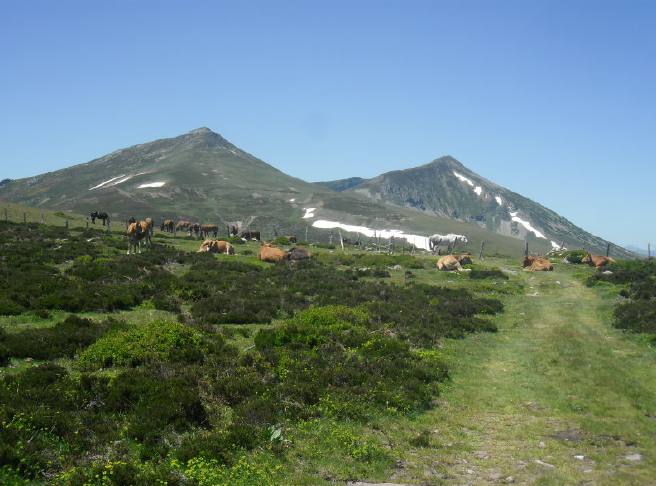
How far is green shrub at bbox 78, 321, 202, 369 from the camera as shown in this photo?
40.9 ft

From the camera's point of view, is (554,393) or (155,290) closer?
(554,393)

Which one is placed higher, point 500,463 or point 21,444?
point 21,444

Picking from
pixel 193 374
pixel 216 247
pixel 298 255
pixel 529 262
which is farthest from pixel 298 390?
pixel 529 262

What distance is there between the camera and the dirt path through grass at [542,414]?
364 inches

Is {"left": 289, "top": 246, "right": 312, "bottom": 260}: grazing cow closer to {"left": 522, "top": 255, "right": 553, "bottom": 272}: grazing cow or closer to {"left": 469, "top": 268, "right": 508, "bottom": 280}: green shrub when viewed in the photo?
{"left": 469, "top": 268, "right": 508, "bottom": 280}: green shrub

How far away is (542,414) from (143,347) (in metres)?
9.37

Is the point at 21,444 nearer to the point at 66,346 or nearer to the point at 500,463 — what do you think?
the point at 66,346

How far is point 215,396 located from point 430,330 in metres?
10.2

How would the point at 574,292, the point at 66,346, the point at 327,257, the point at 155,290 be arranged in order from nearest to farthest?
1. the point at 66,346
2. the point at 155,290
3. the point at 574,292
4. the point at 327,257

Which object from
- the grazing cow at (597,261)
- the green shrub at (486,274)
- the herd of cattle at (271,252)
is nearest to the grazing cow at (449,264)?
the herd of cattle at (271,252)

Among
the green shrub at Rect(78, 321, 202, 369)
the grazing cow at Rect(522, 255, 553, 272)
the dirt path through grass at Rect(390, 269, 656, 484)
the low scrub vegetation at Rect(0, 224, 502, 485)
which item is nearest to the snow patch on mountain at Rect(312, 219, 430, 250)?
the grazing cow at Rect(522, 255, 553, 272)

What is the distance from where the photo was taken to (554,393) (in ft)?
44.5


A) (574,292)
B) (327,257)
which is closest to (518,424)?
(574,292)

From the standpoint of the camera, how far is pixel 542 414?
1209 cm
